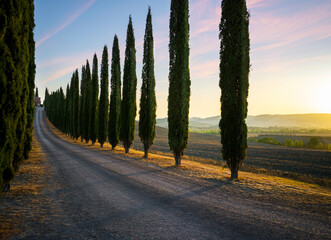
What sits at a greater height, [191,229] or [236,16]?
[236,16]

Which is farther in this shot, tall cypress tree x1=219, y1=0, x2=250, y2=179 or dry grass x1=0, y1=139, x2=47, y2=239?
tall cypress tree x1=219, y1=0, x2=250, y2=179

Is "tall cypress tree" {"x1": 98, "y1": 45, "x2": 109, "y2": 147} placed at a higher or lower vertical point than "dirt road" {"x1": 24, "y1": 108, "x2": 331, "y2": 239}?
higher

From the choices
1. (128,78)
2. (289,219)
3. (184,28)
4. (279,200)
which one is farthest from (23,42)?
(128,78)

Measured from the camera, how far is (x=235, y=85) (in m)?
9.83

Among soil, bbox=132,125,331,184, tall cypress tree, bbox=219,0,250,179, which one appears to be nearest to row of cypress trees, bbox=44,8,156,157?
soil, bbox=132,125,331,184

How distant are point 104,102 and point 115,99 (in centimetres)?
341

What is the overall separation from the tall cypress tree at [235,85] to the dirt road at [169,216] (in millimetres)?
2667

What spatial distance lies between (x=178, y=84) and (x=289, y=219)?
10.5 m

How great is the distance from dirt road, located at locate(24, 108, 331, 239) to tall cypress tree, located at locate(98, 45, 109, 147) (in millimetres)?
19385

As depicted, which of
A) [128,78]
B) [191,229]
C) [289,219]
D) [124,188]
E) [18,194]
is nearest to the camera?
[191,229]

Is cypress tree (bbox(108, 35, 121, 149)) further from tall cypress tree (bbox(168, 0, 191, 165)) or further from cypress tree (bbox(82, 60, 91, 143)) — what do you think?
tall cypress tree (bbox(168, 0, 191, 165))

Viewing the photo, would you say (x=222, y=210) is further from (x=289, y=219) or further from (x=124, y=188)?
(x=124, y=188)

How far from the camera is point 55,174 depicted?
1023cm

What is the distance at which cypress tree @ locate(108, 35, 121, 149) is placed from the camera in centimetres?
2411
